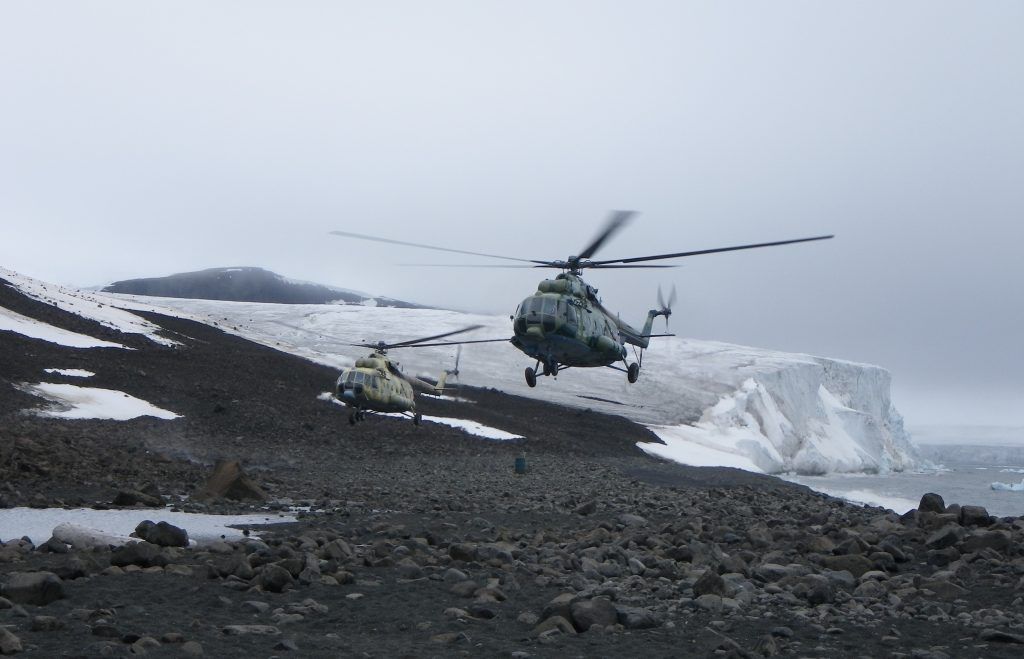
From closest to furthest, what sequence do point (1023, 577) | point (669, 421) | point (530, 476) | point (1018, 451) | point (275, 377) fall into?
point (1023, 577) → point (530, 476) → point (275, 377) → point (669, 421) → point (1018, 451)

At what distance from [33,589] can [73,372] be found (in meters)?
26.3

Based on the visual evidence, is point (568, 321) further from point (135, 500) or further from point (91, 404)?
point (91, 404)

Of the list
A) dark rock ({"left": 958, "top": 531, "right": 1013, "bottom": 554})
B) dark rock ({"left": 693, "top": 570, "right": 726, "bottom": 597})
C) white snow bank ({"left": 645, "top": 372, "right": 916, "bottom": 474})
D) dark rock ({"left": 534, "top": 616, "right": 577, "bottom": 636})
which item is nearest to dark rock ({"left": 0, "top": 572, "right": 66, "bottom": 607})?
dark rock ({"left": 534, "top": 616, "right": 577, "bottom": 636})

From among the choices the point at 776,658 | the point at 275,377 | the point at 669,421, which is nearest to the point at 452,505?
the point at 776,658

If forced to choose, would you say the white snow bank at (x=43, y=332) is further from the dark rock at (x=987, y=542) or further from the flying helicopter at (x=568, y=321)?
the dark rock at (x=987, y=542)

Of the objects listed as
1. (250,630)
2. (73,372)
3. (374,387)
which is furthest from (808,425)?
(250,630)

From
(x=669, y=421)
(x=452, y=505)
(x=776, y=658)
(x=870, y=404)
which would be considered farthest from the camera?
(x=870, y=404)

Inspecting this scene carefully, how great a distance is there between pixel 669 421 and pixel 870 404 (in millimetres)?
23954

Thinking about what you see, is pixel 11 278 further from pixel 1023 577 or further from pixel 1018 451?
pixel 1018 451

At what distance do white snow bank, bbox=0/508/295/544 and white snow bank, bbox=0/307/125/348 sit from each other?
84.9 ft

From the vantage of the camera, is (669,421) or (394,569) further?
(669,421)

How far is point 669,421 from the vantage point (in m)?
55.8

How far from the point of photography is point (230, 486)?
50.1 feet

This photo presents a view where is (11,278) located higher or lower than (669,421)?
higher
